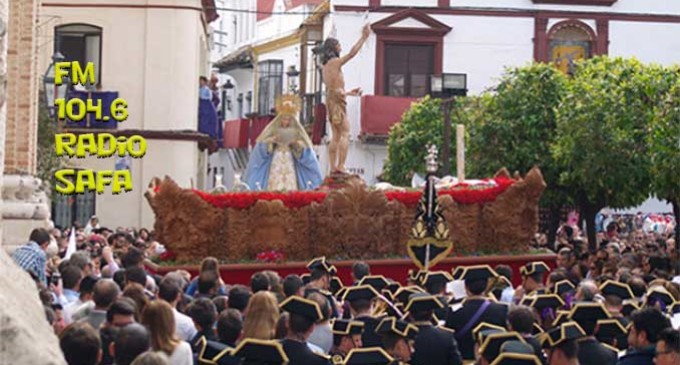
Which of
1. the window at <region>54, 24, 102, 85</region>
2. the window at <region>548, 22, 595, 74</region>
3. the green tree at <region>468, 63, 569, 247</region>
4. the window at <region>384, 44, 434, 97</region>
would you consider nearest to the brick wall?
the window at <region>54, 24, 102, 85</region>

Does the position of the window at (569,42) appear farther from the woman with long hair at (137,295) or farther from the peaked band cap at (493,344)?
the peaked band cap at (493,344)

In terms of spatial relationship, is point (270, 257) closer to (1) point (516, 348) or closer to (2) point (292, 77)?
(1) point (516, 348)

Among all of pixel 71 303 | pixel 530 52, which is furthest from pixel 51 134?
pixel 530 52

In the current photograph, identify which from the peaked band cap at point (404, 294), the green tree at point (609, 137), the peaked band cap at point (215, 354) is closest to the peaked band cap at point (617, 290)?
the peaked band cap at point (404, 294)

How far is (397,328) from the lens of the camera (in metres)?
10.5

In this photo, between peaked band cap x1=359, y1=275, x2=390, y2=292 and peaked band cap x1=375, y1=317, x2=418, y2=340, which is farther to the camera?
peaked band cap x1=359, y1=275, x2=390, y2=292

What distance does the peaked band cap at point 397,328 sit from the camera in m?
10.5

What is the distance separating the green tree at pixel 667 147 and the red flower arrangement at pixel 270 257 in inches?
274

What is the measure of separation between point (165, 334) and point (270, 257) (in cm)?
1488

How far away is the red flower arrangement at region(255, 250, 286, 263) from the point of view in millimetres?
23922

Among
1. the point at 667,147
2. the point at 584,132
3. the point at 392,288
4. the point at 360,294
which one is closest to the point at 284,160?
the point at 667,147

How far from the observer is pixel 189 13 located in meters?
38.3

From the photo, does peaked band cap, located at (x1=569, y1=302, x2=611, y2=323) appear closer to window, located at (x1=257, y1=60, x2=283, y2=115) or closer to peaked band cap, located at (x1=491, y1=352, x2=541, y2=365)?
peaked band cap, located at (x1=491, y1=352, x2=541, y2=365)

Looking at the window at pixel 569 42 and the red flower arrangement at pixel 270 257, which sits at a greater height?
the window at pixel 569 42
